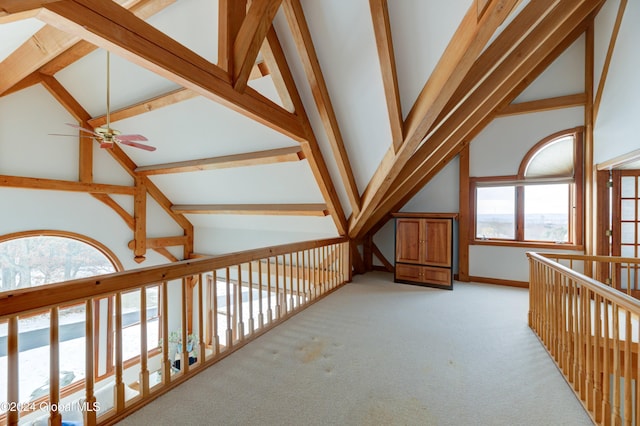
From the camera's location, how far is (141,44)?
174 centimetres

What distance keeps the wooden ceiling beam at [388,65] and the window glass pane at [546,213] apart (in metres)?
3.26

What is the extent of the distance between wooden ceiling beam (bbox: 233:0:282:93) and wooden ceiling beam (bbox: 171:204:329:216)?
2714 millimetres

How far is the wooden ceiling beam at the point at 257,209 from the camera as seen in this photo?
4.82 m

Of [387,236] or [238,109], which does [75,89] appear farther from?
[387,236]

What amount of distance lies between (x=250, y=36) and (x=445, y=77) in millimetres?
1636

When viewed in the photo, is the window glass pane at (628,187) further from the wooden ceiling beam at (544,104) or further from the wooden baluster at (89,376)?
the wooden baluster at (89,376)

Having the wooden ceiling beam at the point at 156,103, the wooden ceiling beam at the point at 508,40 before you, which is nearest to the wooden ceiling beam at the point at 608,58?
the wooden ceiling beam at the point at 508,40

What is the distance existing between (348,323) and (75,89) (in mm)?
6050

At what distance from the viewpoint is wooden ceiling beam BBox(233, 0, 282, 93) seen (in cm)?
213

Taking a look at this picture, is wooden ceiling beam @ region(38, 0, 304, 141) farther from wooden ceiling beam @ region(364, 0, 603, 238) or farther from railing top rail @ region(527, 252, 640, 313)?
railing top rail @ region(527, 252, 640, 313)

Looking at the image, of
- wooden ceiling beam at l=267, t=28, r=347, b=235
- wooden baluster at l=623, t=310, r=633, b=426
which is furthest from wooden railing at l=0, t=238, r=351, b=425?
wooden baluster at l=623, t=310, r=633, b=426

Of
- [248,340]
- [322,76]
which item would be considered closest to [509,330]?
[248,340]

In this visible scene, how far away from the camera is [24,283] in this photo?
4.74m

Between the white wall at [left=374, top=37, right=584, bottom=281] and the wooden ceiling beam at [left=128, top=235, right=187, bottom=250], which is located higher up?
the white wall at [left=374, top=37, right=584, bottom=281]
